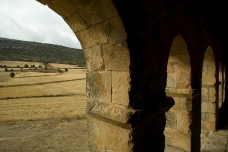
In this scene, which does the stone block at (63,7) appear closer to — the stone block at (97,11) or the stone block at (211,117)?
the stone block at (97,11)

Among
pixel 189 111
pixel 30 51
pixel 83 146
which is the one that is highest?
pixel 30 51

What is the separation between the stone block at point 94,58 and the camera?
182 centimetres

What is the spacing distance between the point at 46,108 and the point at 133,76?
56.8ft

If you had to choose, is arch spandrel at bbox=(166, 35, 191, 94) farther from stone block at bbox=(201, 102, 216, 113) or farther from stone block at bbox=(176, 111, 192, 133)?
stone block at bbox=(201, 102, 216, 113)

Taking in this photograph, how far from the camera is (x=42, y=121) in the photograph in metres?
14.4

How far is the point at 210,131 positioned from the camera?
5.02 metres

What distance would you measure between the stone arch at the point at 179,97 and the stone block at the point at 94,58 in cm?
163

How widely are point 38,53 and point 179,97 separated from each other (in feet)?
215

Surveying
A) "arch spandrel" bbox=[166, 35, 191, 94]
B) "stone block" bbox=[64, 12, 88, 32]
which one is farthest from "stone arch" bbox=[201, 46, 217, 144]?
"stone block" bbox=[64, 12, 88, 32]

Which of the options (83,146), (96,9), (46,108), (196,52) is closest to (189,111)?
(196,52)

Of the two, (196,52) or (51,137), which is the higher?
(196,52)

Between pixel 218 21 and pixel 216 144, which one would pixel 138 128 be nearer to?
pixel 216 144

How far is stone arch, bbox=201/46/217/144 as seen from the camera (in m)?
4.83

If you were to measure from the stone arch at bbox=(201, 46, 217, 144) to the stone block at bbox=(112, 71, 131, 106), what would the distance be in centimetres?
377
